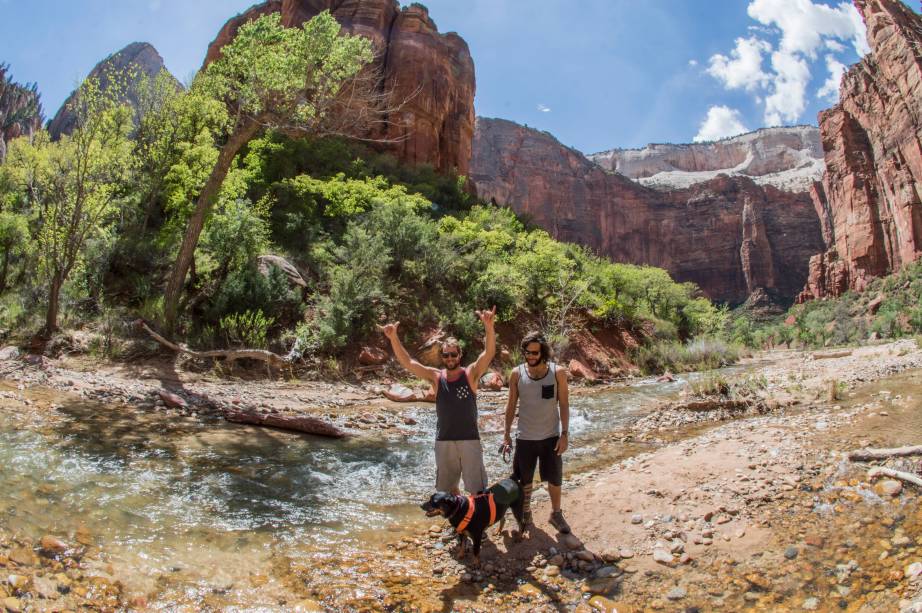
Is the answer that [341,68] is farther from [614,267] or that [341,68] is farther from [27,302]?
[614,267]

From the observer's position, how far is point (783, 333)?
→ 6066 cm

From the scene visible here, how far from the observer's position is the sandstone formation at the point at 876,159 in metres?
61.0

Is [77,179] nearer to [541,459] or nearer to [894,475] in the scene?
[541,459]

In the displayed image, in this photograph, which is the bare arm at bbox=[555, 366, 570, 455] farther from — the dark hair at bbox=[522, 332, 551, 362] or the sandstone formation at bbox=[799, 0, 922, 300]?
the sandstone formation at bbox=[799, 0, 922, 300]

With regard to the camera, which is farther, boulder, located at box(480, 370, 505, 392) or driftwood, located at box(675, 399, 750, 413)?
boulder, located at box(480, 370, 505, 392)

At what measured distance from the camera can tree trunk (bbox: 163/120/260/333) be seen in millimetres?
11281

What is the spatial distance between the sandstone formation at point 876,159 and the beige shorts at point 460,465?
2983 inches

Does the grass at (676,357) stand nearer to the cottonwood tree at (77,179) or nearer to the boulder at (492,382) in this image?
the boulder at (492,382)

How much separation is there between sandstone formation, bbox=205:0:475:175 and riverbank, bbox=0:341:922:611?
30.2m

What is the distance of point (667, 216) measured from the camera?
336 ft

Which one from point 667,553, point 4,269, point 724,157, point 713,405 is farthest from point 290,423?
point 724,157

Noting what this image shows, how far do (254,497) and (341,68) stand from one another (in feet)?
34.2

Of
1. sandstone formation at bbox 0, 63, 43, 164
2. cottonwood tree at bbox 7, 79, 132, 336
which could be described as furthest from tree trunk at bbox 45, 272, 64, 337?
sandstone formation at bbox 0, 63, 43, 164

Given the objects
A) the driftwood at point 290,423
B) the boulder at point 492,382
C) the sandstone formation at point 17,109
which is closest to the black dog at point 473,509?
the driftwood at point 290,423
